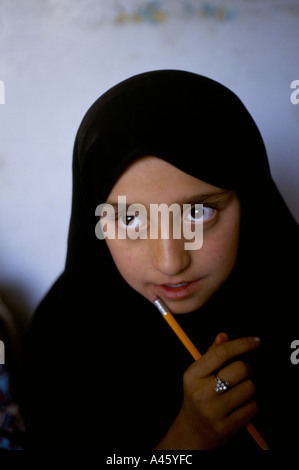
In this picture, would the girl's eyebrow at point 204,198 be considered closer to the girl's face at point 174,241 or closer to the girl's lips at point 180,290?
the girl's face at point 174,241

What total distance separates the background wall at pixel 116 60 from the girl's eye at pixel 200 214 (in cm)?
33

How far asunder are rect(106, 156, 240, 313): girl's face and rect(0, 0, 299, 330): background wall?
1.06 feet

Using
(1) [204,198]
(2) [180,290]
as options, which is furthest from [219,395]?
(1) [204,198]

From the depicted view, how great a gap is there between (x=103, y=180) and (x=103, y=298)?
26cm

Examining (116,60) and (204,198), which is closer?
(204,198)

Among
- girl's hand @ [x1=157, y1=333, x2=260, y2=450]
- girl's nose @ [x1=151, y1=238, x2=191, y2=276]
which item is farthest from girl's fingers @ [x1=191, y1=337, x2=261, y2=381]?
girl's nose @ [x1=151, y1=238, x2=191, y2=276]

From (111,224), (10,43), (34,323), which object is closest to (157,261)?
(111,224)

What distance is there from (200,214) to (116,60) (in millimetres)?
391

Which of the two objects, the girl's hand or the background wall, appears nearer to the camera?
the girl's hand

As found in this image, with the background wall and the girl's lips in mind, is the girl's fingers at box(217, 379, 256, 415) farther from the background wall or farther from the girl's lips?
the background wall

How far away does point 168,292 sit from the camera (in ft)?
1.91

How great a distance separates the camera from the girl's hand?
54cm

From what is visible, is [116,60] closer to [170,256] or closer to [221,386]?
[170,256]

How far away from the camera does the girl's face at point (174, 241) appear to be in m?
0.52
